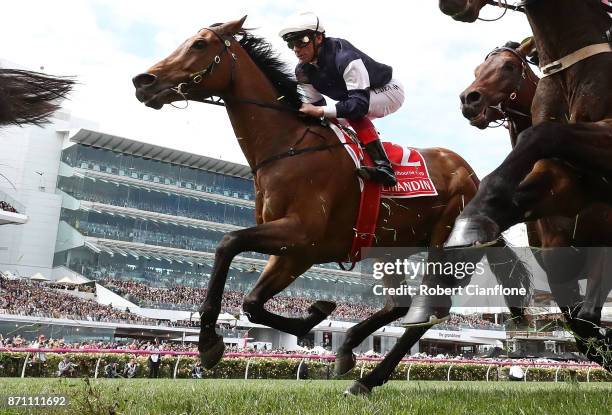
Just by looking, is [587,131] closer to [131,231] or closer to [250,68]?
[250,68]

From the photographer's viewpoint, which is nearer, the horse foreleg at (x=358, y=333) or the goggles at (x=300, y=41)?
the goggles at (x=300, y=41)

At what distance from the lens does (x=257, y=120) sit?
4.93 meters

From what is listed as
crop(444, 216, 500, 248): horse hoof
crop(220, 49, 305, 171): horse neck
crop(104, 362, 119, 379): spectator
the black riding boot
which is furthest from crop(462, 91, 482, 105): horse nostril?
crop(104, 362, 119, 379): spectator

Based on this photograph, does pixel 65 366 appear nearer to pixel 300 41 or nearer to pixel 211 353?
pixel 211 353

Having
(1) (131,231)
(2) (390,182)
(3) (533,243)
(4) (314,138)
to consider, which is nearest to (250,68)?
(4) (314,138)

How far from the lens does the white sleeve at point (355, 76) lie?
4.88 meters

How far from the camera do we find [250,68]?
520 centimetres

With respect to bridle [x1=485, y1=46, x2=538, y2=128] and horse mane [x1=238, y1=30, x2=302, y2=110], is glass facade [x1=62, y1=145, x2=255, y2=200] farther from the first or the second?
bridle [x1=485, y1=46, x2=538, y2=128]

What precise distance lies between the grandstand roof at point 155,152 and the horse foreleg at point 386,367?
145 feet

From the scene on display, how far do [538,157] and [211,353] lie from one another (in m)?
2.52

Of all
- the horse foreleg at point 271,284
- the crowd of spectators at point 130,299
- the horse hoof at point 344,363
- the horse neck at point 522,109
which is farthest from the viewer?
the crowd of spectators at point 130,299

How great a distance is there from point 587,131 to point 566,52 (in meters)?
0.64

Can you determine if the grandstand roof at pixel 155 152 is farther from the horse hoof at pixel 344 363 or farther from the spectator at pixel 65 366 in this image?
the horse hoof at pixel 344 363

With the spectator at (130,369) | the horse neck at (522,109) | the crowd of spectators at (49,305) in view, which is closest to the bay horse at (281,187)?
the horse neck at (522,109)
